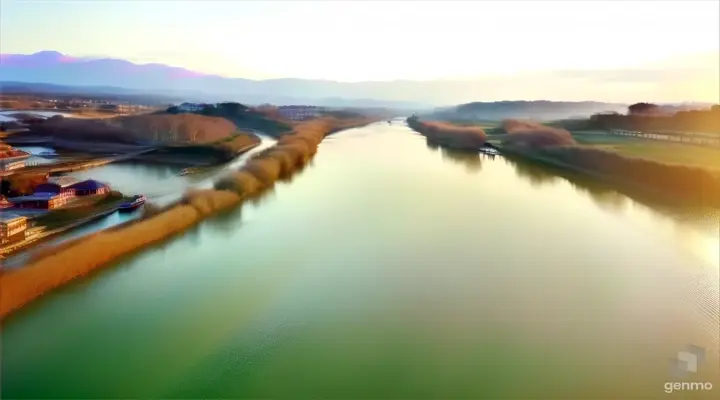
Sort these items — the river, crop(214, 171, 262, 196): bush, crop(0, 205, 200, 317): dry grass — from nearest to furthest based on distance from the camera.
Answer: crop(0, 205, 200, 317): dry grass → the river → crop(214, 171, 262, 196): bush

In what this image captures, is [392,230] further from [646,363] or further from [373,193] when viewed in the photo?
[646,363]

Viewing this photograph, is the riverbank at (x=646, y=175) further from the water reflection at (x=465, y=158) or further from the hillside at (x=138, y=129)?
the hillside at (x=138, y=129)

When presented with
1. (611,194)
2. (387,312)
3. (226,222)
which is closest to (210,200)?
(226,222)

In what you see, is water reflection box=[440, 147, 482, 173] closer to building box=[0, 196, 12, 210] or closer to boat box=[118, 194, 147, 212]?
boat box=[118, 194, 147, 212]

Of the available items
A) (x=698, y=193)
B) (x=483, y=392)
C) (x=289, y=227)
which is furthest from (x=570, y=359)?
(x=698, y=193)

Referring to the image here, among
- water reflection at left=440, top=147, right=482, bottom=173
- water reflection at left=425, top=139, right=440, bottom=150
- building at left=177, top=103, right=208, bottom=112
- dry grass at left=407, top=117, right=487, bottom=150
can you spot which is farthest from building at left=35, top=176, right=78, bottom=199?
building at left=177, top=103, right=208, bottom=112

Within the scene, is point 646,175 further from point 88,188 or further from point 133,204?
point 88,188
